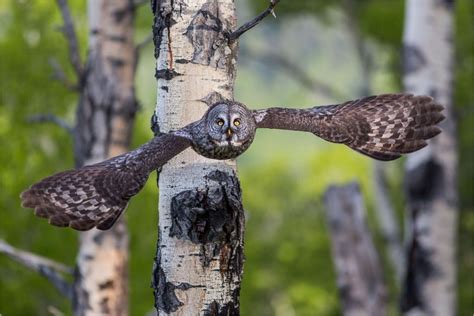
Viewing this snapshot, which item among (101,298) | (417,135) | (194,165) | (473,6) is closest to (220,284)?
(194,165)

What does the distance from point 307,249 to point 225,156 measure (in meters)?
39.2

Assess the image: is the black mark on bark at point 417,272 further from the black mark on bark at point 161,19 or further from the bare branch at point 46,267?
the black mark on bark at point 161,19

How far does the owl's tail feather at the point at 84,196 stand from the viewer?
411 centimetres

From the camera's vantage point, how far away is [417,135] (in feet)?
15.6

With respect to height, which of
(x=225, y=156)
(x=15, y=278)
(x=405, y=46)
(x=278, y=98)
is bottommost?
(x=15, y=278)

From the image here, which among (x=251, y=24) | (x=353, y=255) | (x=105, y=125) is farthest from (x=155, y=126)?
(x=353, y=255)

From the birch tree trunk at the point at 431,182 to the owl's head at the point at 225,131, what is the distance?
4.18 metres

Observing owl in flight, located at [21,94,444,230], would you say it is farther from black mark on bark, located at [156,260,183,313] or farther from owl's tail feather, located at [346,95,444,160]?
owl's tail feather, located at [346,95,444,160]

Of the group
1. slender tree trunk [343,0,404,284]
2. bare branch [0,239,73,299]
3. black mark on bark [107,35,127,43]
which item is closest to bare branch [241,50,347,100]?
slender tree trunk [343,0,404,284]

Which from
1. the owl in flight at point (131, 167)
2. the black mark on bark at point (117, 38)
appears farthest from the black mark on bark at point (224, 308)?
the black mark on bark at point (117, 38)

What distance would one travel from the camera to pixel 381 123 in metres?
4.69

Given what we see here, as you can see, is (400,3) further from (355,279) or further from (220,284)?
(220,284)

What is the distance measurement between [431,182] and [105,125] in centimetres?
262

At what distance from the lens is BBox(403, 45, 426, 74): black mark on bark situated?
830 centimetres
